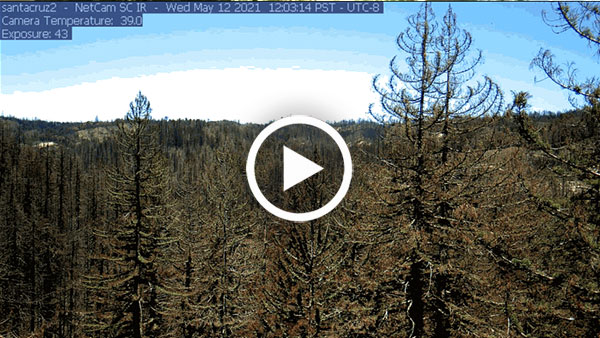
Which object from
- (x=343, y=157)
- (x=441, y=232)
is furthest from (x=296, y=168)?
(x=441, y=232)

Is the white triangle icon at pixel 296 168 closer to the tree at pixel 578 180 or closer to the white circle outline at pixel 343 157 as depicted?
the white circle outline at pixel 343 157

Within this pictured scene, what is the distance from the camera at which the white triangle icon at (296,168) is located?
12211 mm

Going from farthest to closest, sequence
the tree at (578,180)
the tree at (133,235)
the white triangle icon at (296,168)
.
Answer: the tree at (133,235), the white triangle icon at (296,168), the tree at (578,180)

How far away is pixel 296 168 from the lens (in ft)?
41.0

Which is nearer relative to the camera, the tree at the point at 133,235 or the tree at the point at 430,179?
the tree at the point at 430,179

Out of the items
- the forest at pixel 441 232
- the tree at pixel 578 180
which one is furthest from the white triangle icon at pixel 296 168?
the tree at pixel 578 180

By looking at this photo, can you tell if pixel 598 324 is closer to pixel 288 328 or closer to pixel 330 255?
pixel 330 255

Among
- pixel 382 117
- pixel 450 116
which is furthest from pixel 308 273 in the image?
pixel 450 116

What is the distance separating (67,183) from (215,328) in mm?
65852

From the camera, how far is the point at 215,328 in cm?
2266

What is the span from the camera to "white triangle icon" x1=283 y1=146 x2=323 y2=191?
12.2m

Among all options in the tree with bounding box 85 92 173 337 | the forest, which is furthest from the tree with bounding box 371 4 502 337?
the tree with bounding box 85 92 173 337

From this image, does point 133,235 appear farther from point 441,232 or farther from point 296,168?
point 441,232

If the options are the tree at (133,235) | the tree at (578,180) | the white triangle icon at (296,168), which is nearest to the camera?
the tree at (578,180)
